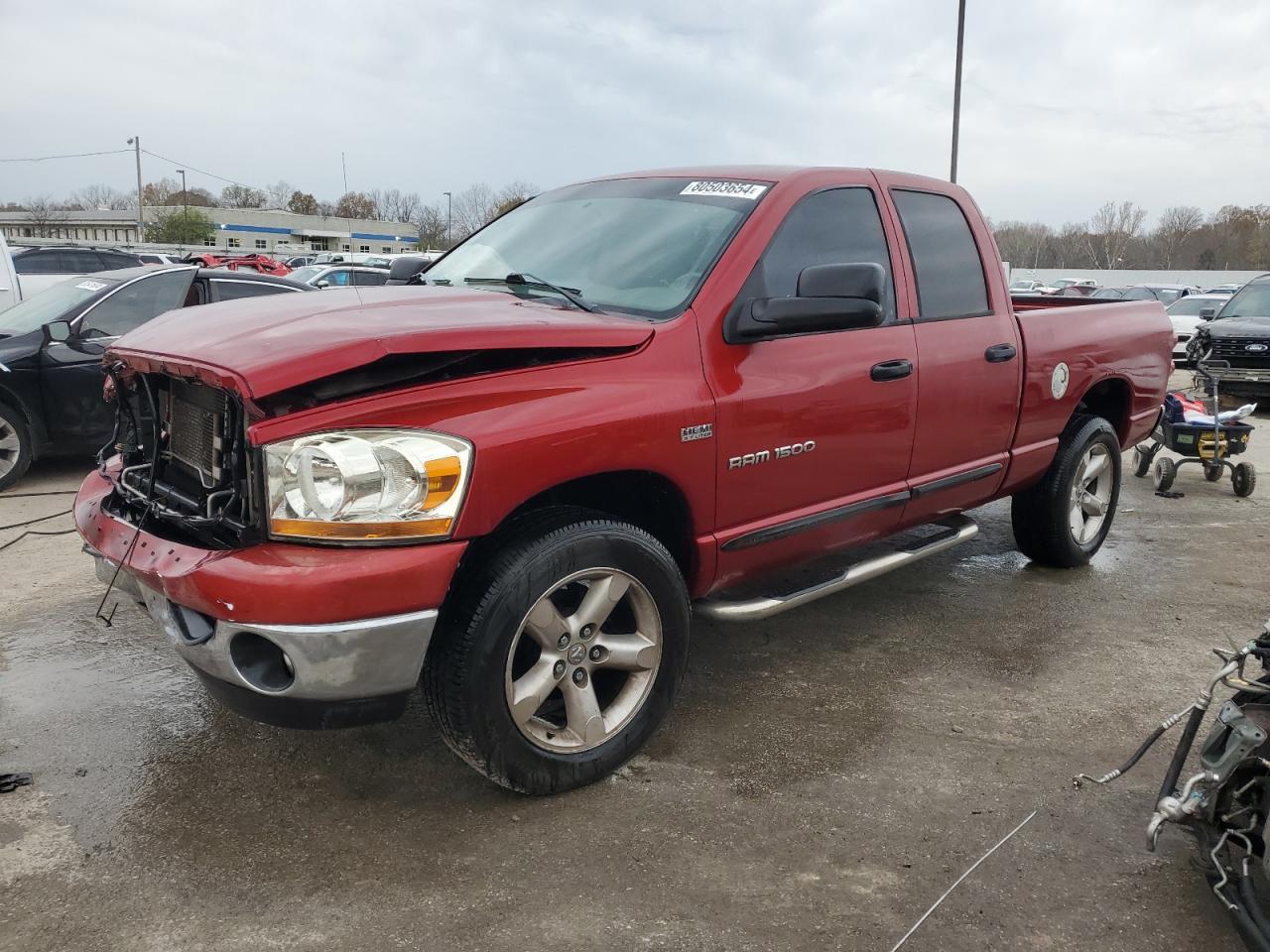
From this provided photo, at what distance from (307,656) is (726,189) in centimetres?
221

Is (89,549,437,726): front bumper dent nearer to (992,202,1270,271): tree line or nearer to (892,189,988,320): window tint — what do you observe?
(892,189,988,320): window tint

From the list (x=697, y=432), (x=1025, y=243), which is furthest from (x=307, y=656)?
(x=1025, y=243)

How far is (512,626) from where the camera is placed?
2.58 m

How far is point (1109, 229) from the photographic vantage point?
92000 millimetres

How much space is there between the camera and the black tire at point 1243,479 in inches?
283

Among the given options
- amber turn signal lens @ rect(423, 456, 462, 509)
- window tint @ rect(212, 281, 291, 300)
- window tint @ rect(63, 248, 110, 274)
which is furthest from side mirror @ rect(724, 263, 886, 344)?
window tint @ rect(63, 248, 110, 274)

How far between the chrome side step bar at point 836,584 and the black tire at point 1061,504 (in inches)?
27.4

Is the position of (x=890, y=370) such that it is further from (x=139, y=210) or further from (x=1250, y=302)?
(x=139, y=210)

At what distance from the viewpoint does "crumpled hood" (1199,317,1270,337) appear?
38.9ft

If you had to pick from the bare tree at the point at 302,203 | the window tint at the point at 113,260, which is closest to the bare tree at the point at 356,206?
the bare tree at the point at 302,203

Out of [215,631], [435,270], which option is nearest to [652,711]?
[215,631]

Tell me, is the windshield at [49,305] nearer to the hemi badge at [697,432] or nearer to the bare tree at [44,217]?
the hemi badge at [697,432]

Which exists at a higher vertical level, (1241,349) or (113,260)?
(113,260)

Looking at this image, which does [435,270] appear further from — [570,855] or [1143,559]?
[1143,559]
